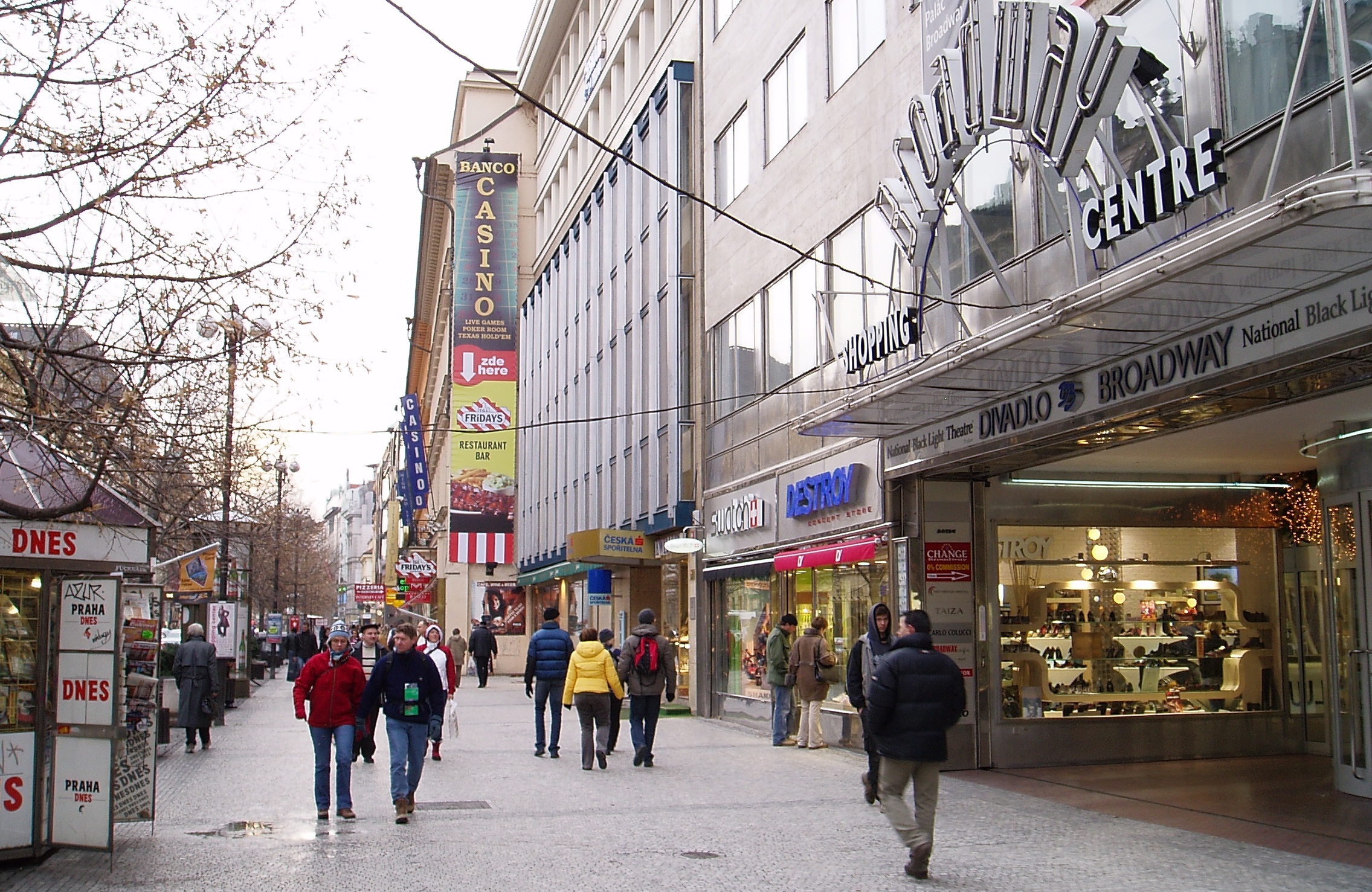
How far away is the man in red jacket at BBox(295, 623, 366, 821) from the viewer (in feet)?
37.0

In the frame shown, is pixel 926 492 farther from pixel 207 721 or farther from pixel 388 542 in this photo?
pixel 388 542

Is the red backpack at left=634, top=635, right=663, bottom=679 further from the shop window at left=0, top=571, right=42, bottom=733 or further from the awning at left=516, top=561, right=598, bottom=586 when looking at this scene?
the awning at left=516, top=561, right=598, bottom=586

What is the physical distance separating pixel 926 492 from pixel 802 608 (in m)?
4.86

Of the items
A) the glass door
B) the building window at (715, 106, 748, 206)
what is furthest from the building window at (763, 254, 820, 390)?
the glass door

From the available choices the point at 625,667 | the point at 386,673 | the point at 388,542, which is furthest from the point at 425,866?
the point at 388,542

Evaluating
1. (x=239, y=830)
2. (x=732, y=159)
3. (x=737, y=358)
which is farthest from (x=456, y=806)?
(x=732, y=159)

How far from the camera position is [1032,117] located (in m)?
11.0

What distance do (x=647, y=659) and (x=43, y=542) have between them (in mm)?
7625

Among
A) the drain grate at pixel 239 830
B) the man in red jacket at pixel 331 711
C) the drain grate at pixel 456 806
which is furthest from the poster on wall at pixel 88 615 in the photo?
the drain grate at pixel 456 806

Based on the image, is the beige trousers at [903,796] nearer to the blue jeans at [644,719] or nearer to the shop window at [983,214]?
the shop window at [983,214]

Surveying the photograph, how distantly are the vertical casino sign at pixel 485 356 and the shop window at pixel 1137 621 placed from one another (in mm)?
36228

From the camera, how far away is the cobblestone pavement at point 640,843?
346 inches

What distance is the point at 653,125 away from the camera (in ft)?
90.8

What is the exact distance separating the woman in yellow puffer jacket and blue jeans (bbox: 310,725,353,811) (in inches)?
151
